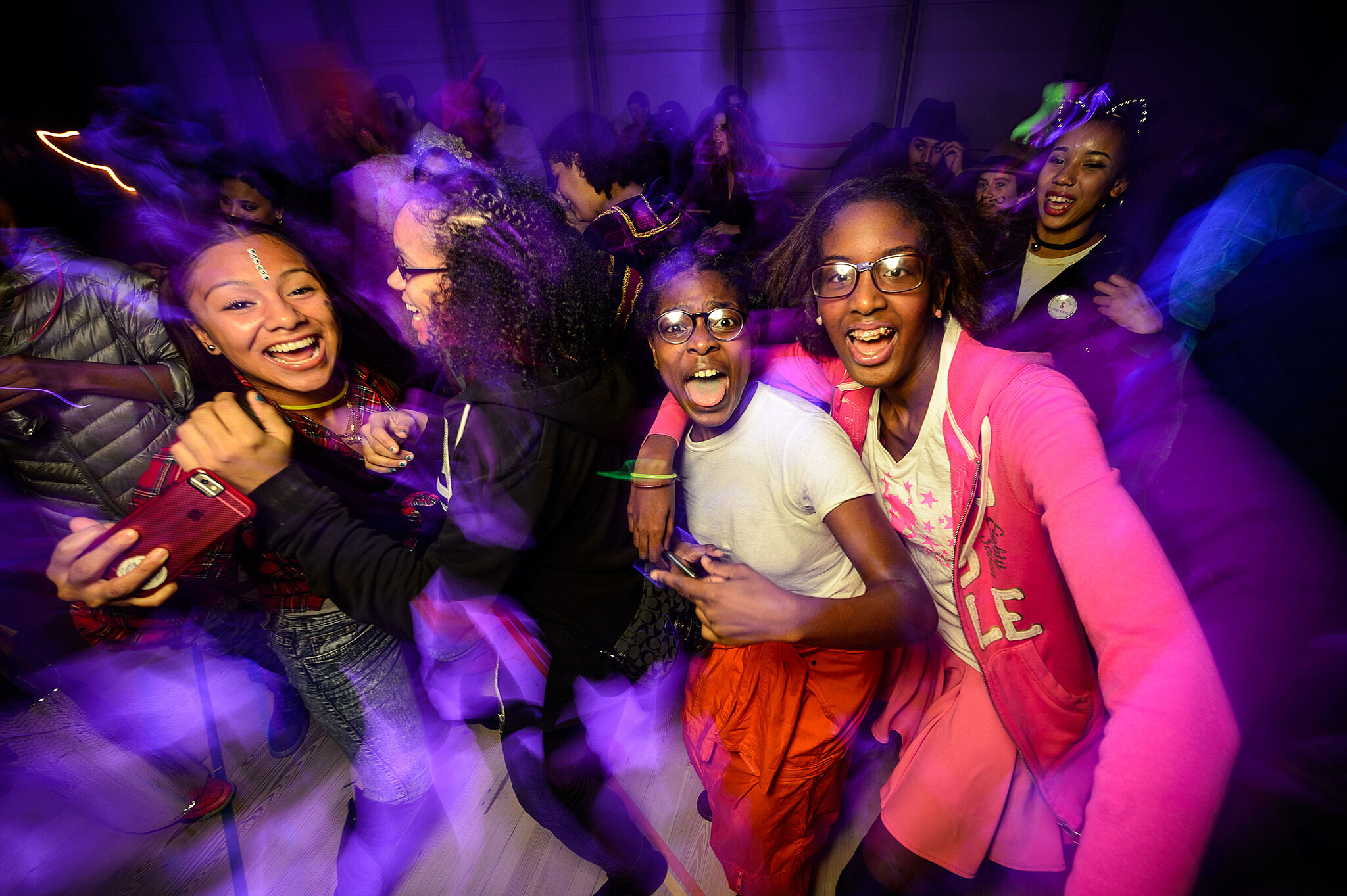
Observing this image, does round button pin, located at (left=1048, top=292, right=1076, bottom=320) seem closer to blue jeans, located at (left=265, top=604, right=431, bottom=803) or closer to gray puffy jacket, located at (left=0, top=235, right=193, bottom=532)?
blue jeans, located at (left=265, top=604, right=431, bottom=803)

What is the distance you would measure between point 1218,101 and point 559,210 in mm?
7272

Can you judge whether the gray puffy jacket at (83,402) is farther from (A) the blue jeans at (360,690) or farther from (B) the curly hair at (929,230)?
(B) the curly hair at (929,230)

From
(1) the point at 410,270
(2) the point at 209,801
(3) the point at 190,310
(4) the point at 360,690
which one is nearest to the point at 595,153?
(1) the point at 410,270

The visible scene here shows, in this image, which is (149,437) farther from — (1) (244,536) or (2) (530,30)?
(2) (530,30)

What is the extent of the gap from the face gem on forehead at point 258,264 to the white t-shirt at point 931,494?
5.72 ft

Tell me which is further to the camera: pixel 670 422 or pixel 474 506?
pixel 670 422

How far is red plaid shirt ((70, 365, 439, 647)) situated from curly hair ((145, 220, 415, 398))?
0.07 m

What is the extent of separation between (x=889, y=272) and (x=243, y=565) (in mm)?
1935

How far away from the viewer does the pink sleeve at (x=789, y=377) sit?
5.03ft

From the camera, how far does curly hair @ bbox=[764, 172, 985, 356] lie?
1.25 meters

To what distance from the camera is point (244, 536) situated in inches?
51.9

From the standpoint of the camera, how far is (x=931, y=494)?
131 centimetres

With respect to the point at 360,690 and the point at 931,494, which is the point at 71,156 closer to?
the point at 360,690

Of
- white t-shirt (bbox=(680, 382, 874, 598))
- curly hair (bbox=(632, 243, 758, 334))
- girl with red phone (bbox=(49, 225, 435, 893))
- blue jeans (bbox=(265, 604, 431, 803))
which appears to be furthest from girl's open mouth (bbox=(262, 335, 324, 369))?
white t-shirt (bbox=(680, 382, 874, 598))
